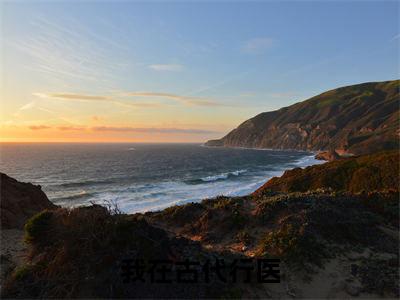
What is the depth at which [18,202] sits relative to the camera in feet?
67.3

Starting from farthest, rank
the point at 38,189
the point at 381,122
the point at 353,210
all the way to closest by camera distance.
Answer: the point at 381,122 → the point at 38,189 → the point at 353,210

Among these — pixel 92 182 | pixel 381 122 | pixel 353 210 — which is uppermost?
pixel 381 122

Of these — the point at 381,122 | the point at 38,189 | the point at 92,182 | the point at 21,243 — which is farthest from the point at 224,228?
the point at 381,122

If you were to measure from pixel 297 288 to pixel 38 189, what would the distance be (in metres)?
21.8

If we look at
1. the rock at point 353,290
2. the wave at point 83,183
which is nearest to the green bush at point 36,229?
the rock at point 353,290

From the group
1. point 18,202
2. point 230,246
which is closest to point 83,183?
point 18,202

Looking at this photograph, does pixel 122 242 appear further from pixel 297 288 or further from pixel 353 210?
pixel 353 210

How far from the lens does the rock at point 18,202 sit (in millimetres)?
18375

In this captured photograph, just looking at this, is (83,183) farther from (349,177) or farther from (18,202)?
(349,177)

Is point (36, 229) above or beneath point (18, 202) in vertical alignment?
above

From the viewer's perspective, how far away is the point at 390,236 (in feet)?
46.4

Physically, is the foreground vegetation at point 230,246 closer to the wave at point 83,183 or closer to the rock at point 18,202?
the rock at point 18,202

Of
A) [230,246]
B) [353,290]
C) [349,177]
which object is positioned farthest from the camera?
[349,177]

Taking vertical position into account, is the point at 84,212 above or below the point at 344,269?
above
